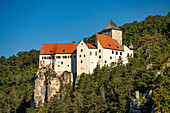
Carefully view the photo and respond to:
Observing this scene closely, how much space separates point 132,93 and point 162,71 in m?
7.02

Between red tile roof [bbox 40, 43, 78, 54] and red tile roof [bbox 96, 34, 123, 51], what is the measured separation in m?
6.36

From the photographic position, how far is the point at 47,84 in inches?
2879

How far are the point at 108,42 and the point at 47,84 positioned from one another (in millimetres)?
17977

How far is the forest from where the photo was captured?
58875mm

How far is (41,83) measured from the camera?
243 feet

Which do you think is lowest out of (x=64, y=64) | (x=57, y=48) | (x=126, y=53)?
(x=64, y=64)

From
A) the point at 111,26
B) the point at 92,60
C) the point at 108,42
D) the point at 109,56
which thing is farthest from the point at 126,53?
the point at 92,60

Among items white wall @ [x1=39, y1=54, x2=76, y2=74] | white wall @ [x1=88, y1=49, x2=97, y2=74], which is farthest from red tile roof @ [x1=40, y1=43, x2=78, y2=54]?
white wall @ [x1=88, y1=49, x2=97, y2=74]

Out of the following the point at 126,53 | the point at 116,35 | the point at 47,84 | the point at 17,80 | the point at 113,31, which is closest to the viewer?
the point at 47,84

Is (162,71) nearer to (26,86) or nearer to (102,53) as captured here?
(102,53)

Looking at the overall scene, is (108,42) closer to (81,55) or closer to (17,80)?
(81,55)

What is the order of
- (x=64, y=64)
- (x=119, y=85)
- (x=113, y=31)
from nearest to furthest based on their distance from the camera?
(x=119, y=85)
(x=64, y=64)
(x=113, y=31)

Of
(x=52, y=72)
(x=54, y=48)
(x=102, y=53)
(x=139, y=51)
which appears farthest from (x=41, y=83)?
(x=139, y=51)

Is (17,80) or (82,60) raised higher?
(82,60)
